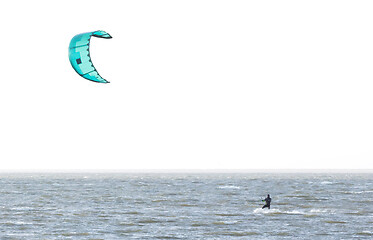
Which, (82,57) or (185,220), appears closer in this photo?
(82,57)

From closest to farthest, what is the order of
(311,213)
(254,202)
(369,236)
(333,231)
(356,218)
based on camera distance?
(369,236), (333,231), (356,218), (311,213), (254,202)

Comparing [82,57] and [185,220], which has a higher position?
[82,57]

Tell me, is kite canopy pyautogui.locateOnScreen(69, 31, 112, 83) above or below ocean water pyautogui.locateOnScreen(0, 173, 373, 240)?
above

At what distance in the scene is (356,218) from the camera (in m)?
A: 42.1

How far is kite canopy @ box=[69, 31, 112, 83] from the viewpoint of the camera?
31469 mm

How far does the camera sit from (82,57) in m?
32.2

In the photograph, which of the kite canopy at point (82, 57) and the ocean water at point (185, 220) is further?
the ocean water at point (185, 220)

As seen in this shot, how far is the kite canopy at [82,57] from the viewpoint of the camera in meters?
31.5

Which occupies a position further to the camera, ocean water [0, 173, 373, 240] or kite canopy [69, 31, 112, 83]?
ocean water [0, 173, 373, 240]

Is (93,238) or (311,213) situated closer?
(93,238)

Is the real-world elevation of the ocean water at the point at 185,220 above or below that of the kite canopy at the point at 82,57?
below

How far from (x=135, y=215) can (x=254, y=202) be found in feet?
52.7

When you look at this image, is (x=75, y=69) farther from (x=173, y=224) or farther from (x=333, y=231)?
(x=333, y=231)

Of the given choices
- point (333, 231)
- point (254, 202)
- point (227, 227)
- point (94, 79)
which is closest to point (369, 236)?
point (333, 231)
